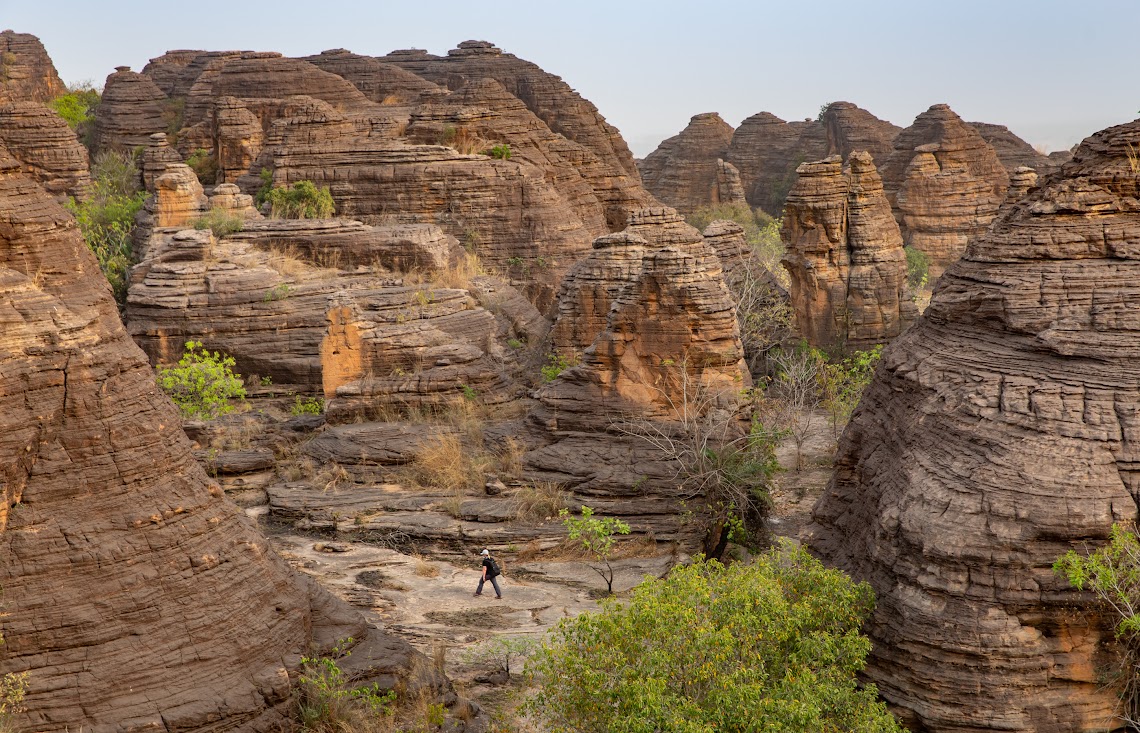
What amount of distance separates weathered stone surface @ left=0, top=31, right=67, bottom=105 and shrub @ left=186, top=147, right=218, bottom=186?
15921 mm

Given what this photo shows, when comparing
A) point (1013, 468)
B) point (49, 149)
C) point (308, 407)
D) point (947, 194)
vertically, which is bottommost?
point (308, 407)

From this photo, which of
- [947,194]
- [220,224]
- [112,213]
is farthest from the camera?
[947,194]

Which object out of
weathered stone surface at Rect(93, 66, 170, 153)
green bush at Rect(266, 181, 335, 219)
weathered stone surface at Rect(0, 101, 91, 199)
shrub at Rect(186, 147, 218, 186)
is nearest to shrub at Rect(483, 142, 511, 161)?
green bush at Rect(266, 181, 335, 219)

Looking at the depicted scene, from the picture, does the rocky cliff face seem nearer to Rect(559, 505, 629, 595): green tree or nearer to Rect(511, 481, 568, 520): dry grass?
Rect(559, 505, 629, 595): green tree

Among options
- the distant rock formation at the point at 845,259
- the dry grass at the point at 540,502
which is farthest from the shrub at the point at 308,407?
the distant rock formation at the point at 845,259

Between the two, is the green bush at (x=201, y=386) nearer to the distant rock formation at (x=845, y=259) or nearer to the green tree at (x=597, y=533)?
the green tree at (x=597, y=533)

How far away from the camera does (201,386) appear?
2534cm

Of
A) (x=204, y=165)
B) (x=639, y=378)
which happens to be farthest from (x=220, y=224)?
(x=639, y=378)

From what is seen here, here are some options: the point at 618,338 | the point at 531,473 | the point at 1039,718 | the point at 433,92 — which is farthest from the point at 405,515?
the point at 433,92

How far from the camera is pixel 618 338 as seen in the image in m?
20.5

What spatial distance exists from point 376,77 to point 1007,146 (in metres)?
29.3

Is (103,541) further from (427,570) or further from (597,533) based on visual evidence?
(597,533)

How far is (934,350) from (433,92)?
38534 millimetres

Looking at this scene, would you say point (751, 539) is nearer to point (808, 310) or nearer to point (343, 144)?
point (808, 310)
